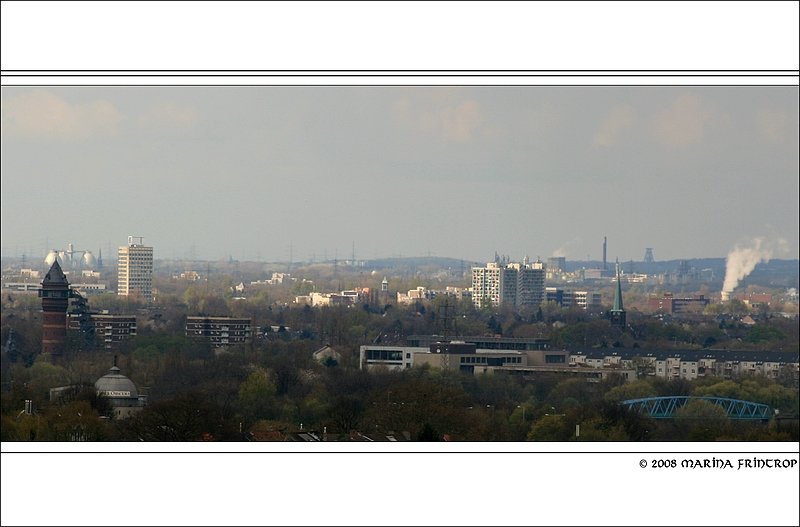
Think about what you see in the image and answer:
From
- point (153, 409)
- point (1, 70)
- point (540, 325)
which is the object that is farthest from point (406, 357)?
point (1, 70)

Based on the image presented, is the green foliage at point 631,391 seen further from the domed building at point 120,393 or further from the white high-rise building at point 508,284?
the domed building at point 120,393

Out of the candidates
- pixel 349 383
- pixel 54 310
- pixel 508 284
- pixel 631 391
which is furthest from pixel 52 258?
pixel 631 391

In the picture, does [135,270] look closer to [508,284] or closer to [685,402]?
[508,284]

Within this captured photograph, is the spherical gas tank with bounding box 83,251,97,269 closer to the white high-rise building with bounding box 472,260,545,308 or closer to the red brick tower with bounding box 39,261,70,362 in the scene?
the red brick tower with bounding box 39,261,70,362

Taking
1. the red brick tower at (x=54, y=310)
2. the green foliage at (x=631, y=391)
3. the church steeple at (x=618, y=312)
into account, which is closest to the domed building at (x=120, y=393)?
the red brick tower at (x=54, y=310)

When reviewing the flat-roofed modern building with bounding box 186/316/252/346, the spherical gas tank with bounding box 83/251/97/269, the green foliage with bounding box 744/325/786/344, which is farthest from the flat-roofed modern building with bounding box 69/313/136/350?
the green foliage with bounding box 744/325/786/344

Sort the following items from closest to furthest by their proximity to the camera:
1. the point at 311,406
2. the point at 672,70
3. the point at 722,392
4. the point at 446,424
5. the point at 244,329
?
the point at 672,70
the point at 446,424
the point at 311,406
the point at 722,392
the point at 244,329

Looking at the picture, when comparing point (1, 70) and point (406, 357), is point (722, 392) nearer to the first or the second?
point (406, 357)
